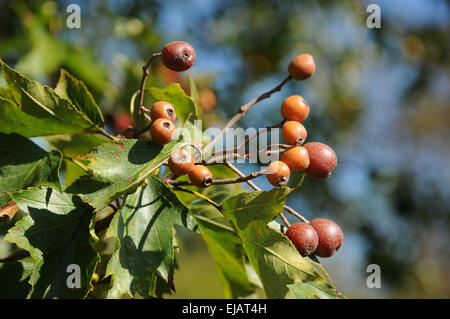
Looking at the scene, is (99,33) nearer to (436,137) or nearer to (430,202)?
(430,202)

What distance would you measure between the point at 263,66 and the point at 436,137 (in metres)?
10.1

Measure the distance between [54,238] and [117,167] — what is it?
0.19 m

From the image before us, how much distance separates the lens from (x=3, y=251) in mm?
1027

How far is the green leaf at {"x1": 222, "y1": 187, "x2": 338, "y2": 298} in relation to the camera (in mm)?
810

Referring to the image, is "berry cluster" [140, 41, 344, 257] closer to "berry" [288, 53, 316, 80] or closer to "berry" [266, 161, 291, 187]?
"berry" [266, 161, 291, 187]

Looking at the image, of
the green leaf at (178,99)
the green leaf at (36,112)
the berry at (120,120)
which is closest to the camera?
the green leaf at (36,112)

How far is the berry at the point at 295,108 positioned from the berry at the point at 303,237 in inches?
10.7

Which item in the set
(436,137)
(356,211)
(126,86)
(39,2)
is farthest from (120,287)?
(436,137)

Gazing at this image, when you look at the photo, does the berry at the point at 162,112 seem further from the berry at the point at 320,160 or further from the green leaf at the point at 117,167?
the berry at the point at 320,160

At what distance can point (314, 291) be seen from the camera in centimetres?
93

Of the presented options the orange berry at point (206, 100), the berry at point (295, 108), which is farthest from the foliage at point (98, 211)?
the orange berry at point (206, 100)

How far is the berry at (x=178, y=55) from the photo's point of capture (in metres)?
0.96

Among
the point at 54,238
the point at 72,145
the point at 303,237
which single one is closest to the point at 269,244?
the point at 303,237

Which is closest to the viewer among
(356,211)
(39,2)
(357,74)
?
(39,2)
